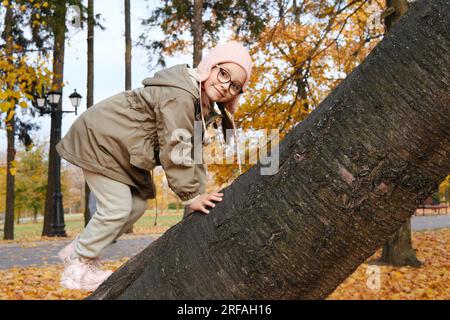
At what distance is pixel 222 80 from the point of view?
2043 mm

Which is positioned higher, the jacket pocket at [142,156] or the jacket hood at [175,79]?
the jacket hood at [175,79]

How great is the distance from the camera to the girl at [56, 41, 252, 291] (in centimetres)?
195

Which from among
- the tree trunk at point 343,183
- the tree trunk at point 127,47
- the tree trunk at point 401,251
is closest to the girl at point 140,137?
the tree trunk at point 343,183

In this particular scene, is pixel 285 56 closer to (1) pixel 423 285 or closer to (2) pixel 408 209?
(1) pixel 423 285

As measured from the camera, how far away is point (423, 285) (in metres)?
6.01

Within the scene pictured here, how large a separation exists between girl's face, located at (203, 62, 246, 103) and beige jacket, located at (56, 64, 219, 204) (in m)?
0.07

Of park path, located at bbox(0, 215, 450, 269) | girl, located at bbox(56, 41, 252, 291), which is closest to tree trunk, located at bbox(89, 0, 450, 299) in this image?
girl, located at bbox(56, 41, 252, 291)

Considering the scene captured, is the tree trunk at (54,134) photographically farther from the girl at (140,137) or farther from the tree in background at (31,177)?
the tree in background at (31,177)

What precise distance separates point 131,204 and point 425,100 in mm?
1462

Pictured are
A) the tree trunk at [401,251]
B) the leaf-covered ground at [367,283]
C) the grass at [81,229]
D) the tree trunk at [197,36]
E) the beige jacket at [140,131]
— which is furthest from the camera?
the grass at [81,229]

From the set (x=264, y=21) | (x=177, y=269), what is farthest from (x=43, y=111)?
(x=177, y=269)

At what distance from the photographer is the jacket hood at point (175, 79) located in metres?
2.00

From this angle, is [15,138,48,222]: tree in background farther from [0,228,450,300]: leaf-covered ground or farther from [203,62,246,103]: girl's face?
[203,62,246,103]: girl's face

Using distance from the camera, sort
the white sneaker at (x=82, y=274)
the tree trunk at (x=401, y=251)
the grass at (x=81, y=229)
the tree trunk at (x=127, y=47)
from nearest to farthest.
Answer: the white sneaker at (x=82, y=274)
the tree trunk at (x=401, y=251)
the tree trunk at (x=127, y=47)
the grass at (x=81, y=229)
